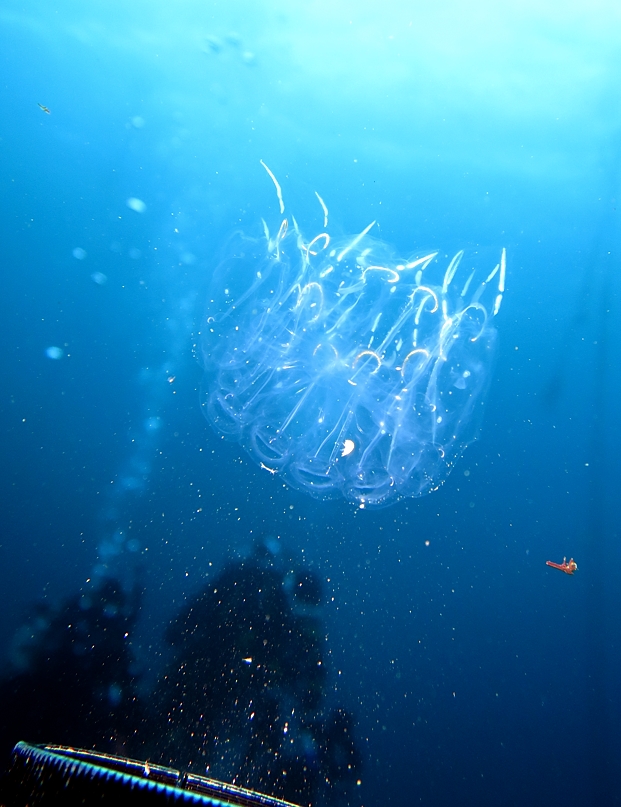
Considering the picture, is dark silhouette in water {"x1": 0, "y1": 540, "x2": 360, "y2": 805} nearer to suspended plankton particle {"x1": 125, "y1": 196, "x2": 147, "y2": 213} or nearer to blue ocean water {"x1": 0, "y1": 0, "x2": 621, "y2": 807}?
blue ocean water {"x1": 0, "y1": 0, "x2": 621, "y2": 807}

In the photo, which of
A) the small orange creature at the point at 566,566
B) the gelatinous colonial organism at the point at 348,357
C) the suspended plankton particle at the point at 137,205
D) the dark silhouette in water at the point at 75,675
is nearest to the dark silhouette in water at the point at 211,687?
the dark silhouette in water at the point at 75,675

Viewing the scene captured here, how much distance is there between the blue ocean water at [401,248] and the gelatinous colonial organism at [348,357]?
0.41 metres

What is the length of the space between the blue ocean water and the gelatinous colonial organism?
41 centimetres

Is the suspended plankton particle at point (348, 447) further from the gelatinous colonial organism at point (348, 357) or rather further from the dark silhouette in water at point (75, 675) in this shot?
the dark silhouette in water at point (75, 675)

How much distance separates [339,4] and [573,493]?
246 inches

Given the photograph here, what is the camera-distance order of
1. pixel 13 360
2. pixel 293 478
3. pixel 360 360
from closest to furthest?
pixel 360 360, pixel 293 478, pixel 13 360

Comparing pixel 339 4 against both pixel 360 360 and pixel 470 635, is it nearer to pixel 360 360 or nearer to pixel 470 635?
pixel 360 360

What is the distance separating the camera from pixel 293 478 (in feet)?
14.4

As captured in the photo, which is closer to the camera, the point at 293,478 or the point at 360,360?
the point at 360,360

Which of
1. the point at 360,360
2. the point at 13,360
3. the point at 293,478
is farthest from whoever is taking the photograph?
the point at 13,360

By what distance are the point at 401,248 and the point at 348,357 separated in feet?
4.66

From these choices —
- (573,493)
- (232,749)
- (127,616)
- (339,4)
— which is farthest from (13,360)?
(573,493)

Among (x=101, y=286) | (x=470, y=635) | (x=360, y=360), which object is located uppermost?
(x=360, y=360)

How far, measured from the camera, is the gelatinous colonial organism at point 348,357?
153 inches
